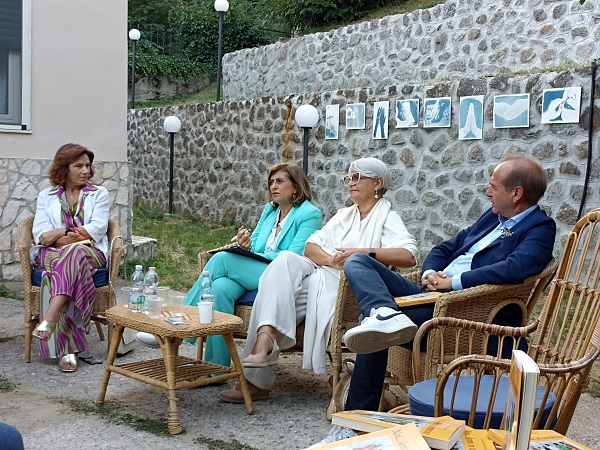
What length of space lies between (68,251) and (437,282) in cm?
226

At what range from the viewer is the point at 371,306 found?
10.4 ft

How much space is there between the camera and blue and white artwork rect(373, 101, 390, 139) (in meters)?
8.21

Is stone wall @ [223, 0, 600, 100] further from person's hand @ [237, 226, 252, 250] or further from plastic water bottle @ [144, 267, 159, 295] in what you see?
plastic water bottle @ [144, 267, 159, 295]

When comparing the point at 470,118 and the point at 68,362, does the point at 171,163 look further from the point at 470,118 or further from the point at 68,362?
the point at 68,362

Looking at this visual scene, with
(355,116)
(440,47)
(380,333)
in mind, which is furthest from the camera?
(440,47)

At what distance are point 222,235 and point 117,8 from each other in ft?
11.9

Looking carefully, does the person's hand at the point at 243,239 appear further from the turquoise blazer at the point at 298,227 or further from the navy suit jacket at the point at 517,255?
the navy suit jacket at the point at 517,255

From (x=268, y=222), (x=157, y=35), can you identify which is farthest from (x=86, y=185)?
(x=157, y=35)

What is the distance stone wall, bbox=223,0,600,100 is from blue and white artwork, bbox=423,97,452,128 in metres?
0.74

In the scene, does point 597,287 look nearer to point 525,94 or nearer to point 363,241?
point 363,241

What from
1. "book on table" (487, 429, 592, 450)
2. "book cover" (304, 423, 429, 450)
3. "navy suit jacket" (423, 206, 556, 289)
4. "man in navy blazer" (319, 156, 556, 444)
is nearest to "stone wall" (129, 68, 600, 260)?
"man in navy blazer" (319, 156, 556, 444)

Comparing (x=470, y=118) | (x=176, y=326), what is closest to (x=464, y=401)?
(x=176, y=326)

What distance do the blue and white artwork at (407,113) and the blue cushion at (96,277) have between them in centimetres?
414

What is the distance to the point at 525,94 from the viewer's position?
669 cm
